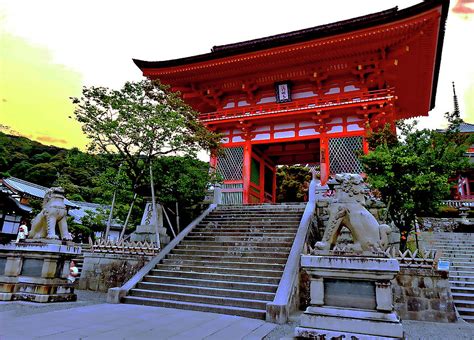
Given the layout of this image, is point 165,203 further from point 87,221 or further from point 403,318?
point 87,221

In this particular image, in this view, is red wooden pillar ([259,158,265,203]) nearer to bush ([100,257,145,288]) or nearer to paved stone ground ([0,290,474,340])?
bush ([100,257,145,288])

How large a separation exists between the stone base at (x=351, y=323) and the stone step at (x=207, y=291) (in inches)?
88.6

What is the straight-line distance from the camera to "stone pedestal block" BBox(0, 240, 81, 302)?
690cm

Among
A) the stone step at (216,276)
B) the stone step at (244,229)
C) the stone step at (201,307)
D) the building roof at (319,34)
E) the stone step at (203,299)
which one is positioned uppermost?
the building roof at (319,34)

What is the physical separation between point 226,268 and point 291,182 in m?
22.0

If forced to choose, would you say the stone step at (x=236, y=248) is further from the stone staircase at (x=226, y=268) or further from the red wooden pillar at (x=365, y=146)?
the red wooden pillar at (x=365, y=146)

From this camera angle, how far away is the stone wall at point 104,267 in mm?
9367

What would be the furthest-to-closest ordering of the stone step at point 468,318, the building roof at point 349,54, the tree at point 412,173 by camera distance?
the building roof at point 349,54 < the tree at point 412,173 < the stone step at point 468,318

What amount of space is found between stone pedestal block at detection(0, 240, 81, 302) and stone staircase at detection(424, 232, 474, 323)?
9.42 metres

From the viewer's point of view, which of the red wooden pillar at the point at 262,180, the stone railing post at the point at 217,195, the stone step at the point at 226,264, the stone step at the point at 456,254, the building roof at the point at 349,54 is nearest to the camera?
the stone step at the point at 226,264

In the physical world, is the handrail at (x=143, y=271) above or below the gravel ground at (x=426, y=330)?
above

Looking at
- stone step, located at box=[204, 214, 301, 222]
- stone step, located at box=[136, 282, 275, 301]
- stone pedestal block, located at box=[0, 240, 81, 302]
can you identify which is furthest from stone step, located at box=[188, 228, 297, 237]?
stone pedestal block, located at box=[0, 240, 81, 302]

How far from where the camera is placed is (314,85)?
15.5 meters

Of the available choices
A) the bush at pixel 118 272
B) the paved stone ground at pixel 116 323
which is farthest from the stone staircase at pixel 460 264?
the bush at pixel 118 272
